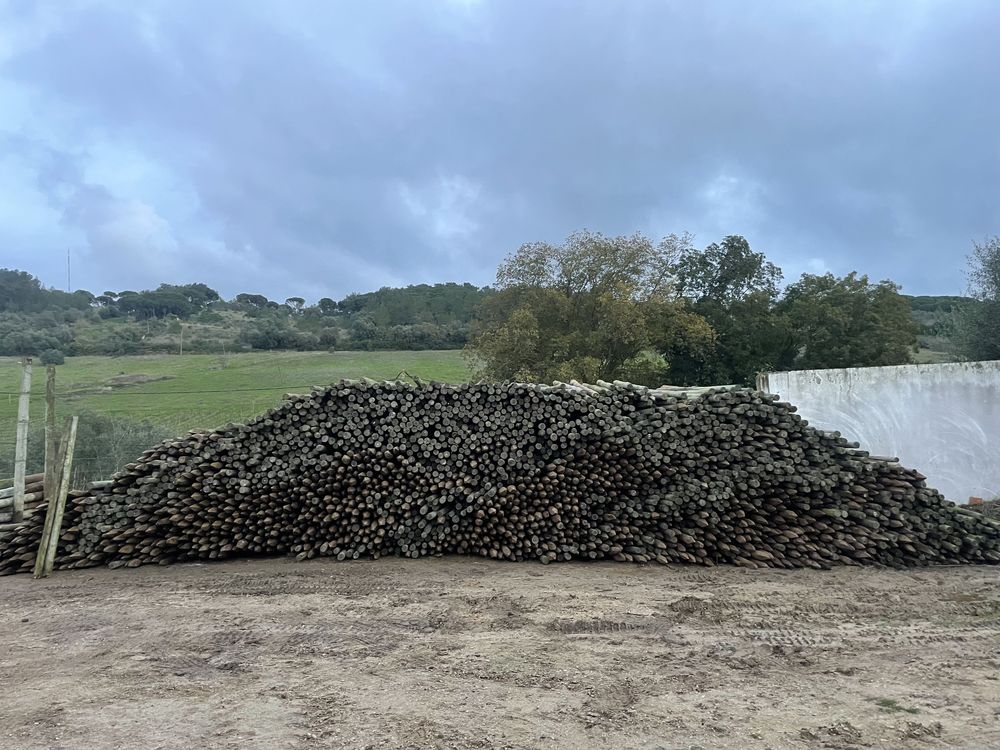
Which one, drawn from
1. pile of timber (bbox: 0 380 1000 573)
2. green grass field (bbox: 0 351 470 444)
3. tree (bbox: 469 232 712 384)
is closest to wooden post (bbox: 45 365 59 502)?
pile of timber (bbox: 0 380 1000 573)

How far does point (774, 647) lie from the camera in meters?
5.11

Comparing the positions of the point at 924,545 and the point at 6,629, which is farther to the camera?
the point at 924,545

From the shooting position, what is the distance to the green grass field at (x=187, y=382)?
507 inches

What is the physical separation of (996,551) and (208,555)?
9466 mm

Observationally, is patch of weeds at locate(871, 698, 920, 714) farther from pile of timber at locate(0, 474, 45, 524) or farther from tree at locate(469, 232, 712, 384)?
tree at locate(469, 232, 712, 384)

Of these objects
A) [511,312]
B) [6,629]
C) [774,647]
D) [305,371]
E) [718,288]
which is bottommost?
[6,629]

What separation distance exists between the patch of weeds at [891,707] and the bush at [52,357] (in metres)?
22.8

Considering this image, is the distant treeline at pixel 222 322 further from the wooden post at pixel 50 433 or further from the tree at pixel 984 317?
the wooden post at pixel 50 433

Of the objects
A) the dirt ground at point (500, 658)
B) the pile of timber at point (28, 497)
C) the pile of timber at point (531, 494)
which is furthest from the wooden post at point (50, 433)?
the dirt ground at point (500, 658)

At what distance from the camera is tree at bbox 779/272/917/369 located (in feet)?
77.4

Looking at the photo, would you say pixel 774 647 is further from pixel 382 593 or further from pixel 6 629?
pixel 6 629

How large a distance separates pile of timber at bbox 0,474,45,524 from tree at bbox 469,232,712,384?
1375 centimetres

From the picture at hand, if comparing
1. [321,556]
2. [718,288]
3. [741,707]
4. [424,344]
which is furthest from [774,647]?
[424,344]

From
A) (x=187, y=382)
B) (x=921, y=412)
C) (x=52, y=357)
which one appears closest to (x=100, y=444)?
(x=187, y=382)
